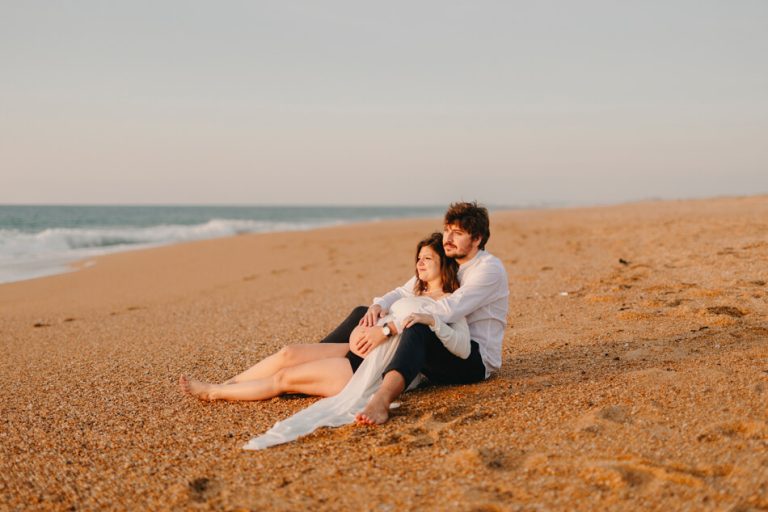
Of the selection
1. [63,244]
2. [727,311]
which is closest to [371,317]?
[727,311]

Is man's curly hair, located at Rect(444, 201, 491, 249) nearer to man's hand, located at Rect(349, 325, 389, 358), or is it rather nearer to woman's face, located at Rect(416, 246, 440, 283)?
woman's face, located at Rect(416, 246, 440, 283)

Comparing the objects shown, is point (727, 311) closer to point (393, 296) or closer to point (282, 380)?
point (393, 296)

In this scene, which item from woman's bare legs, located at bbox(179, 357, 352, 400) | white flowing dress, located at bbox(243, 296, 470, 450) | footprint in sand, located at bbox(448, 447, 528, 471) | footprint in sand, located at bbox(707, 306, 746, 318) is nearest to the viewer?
footprint in sand, located at bbox(448, 447, 528, 471)

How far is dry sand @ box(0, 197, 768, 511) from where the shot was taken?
319 centimetres

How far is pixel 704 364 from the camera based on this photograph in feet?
16.3

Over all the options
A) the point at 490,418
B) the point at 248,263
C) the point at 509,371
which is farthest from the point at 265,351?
the point at 248,263

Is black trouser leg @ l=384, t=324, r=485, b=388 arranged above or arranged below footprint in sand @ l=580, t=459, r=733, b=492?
above

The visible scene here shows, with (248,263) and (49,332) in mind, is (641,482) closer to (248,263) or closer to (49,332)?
(49,332)

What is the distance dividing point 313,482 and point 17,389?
356cm

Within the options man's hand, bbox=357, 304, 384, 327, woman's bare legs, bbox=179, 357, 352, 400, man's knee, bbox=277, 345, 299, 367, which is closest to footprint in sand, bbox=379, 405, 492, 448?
woman's bare legs, bbox=179, 357, 352, 400

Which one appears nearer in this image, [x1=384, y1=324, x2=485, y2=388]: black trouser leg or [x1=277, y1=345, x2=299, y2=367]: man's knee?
[x1=384, y1=324, x2=485, y2=388]: black trouser leg

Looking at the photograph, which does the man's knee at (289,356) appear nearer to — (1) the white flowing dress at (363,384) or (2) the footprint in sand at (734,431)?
(1) the white flowing dress at (363,384)

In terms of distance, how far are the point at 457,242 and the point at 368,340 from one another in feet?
3.30

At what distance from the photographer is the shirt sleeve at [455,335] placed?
4.52 m
